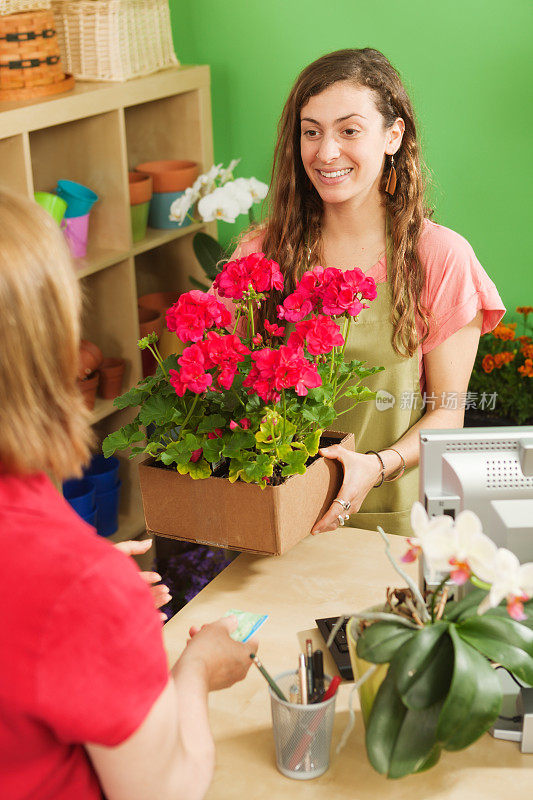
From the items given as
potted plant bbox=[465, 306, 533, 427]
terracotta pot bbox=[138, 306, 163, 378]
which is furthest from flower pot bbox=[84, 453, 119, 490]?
potted plant bbox=[465, 306, 533, 427]

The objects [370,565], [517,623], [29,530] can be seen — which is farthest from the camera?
[370,565]

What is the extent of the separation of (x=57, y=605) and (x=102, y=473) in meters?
2.14

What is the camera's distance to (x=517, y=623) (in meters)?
1.05

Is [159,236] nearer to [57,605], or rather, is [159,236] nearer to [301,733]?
[301,733]

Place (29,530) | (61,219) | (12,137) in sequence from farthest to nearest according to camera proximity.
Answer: (61,219) → (12,137) → (29,530)

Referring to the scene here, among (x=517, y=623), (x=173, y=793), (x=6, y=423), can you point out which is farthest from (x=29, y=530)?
(x=517, y=623)

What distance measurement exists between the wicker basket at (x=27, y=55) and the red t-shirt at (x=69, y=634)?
1.88 metres

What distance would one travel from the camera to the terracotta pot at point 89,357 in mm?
2686

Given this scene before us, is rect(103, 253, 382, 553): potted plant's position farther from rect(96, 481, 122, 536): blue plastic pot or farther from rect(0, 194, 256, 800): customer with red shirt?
Result: rect(96, 481, 122, 536): blue plastic pot

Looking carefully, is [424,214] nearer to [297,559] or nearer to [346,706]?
[297,559]

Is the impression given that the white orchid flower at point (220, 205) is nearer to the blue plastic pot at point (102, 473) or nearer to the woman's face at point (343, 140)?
the woman's face at point (343, 140)

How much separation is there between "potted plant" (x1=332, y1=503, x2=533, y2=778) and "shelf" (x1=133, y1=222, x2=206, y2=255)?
200cm

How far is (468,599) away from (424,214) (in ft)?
3.83

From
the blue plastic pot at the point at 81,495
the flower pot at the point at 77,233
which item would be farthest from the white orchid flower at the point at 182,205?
the blue plastic pot at the point at 81,495
